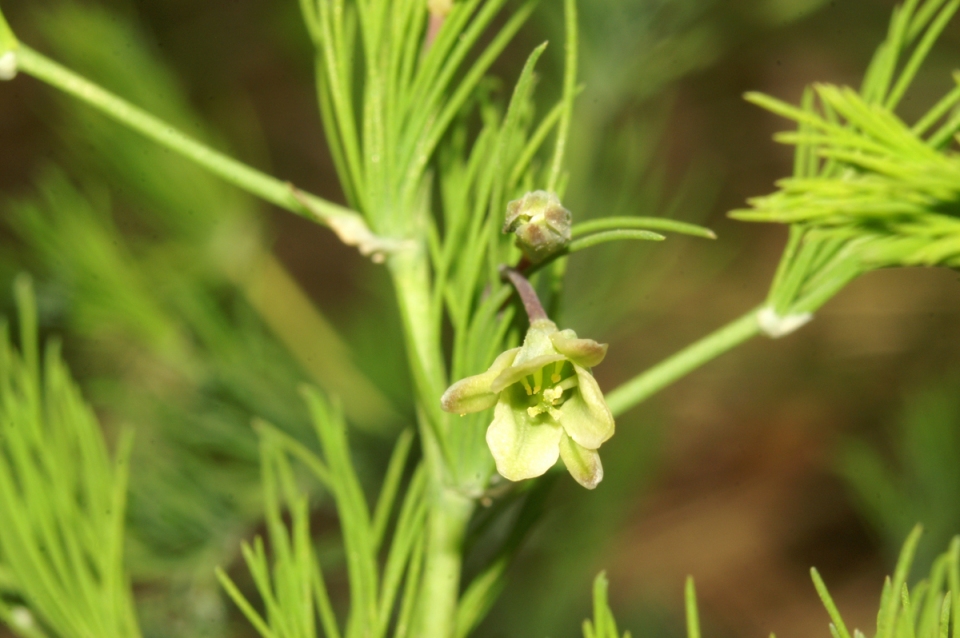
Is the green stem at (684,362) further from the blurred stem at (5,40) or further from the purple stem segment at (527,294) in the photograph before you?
the blurred stem at (5,40)

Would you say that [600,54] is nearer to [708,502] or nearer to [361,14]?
[361,14]

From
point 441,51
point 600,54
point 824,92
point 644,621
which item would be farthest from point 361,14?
point 644,621

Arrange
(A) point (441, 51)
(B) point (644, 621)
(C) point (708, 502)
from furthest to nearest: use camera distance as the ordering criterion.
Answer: (C) point (708, 502), (B) point (644, 621), (A) point (441, 51)

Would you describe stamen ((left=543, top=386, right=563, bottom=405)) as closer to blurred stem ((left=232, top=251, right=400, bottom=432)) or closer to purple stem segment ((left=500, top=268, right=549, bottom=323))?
purple stem segment ((left=500, top=268, right=549, bottom=323))

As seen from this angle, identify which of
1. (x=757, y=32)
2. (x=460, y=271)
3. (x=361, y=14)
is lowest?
(x=460, y=271)

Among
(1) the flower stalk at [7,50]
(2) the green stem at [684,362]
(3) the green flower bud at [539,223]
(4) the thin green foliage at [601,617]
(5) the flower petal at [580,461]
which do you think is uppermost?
(1) the flower stalk at [7,50]

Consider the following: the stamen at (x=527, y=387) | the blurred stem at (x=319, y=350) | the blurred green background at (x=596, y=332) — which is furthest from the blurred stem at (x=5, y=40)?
the blurred stem at (x=319, y=350)

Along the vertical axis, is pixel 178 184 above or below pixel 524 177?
above
